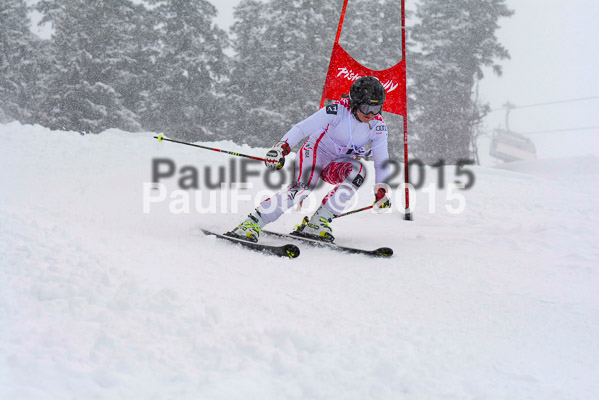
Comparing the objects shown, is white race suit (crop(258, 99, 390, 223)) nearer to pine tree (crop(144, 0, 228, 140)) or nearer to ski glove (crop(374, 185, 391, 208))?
ski glove (crop(374, 185, 391, 208))

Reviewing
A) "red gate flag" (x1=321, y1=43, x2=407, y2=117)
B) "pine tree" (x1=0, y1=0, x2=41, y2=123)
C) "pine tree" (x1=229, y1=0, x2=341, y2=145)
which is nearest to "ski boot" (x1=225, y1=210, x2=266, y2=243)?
"red gate flag" (x1=321, y1=43, x2=407, y2=117)

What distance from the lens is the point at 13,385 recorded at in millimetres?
1579

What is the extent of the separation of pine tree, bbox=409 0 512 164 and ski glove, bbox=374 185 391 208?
2089 cm

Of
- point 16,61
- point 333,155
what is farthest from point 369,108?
point 16,61

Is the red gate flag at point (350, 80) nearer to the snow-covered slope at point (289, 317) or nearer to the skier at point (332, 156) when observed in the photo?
the skier at point (332, 156)

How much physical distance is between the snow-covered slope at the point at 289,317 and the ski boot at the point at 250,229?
0.34 metres

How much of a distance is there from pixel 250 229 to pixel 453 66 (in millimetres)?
22850

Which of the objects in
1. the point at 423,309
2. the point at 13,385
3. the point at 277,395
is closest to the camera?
the point at 13,385

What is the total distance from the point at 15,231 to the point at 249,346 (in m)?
1.91

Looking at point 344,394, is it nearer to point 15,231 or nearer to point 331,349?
point 331,349

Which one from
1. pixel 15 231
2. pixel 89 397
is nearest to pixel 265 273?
pixel 15 231

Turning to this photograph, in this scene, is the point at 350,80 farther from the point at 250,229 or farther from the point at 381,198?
A: the point at 250,229

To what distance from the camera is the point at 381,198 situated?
4.99 metres

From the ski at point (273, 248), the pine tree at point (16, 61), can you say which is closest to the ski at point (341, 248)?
the ski at point (273, 248)
